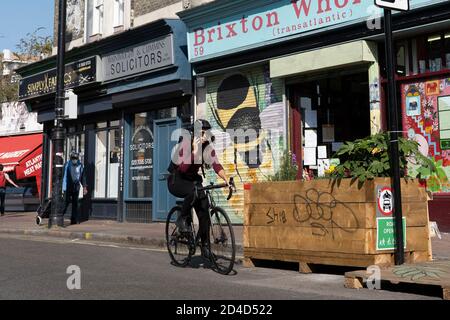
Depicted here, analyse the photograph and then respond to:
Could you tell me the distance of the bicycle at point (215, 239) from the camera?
23.1 feet

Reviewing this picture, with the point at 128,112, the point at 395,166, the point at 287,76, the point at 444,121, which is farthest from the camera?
the point at 128,112

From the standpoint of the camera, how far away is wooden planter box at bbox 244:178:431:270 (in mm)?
6715

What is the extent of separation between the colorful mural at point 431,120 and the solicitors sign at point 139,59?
6.26 meters

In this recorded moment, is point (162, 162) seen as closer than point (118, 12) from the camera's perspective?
Yes

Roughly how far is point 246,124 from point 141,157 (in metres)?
3.90

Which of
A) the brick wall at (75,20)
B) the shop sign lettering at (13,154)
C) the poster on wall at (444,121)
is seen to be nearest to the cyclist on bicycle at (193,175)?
the poster on wall at (444,121)

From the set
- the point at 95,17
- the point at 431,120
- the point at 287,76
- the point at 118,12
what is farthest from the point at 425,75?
the point at 95,17

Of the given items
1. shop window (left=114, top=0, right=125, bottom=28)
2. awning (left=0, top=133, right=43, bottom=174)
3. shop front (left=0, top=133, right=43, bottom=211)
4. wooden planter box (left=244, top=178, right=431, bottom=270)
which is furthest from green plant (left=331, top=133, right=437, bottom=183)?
awning (left=0, top=133, right=43, bottom=174)

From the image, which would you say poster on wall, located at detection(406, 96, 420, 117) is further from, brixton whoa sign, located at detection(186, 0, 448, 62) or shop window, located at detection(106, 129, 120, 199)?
shop window, located at detection(106, 129, 120, 199)

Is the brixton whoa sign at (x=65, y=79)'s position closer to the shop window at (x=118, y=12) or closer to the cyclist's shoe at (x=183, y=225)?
the shop window at (x=118, y=12)

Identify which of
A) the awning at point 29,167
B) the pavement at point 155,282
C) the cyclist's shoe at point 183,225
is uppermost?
the awning at point 29,167

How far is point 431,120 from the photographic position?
10180 millimetres

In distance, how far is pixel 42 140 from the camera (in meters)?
20.8

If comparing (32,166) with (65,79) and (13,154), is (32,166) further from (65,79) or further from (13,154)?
(65,79)
